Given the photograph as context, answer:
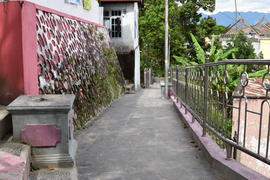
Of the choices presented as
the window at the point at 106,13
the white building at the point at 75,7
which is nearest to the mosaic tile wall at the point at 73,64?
the white building at the point at 75,7

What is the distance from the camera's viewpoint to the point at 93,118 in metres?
7.68

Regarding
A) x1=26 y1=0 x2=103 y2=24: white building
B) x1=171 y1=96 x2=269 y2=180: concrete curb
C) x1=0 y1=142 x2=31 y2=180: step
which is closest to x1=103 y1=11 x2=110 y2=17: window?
x1=26 y1=0 x2=103 y2=24: white building

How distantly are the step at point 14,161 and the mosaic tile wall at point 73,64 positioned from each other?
208 cm

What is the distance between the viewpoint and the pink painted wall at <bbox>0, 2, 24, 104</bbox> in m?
4.09

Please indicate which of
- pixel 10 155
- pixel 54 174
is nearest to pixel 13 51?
pixel 10 155

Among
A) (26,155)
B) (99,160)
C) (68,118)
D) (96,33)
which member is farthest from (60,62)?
(96,33)

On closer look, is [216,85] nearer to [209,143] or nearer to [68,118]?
[209,143]

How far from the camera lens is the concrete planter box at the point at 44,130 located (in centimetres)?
314

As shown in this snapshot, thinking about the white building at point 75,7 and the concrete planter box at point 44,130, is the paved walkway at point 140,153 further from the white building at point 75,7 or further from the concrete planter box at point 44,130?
the white building at point 75,7

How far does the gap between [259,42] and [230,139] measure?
128 feet

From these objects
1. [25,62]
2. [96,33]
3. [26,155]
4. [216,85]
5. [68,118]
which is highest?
[96,33]

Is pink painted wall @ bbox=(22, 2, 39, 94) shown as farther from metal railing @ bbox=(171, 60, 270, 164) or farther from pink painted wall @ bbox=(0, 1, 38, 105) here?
metal railing @ bbox=(171, 60, 270, 164)

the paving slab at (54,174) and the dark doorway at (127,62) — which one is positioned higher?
the dark doorway at (127,62)

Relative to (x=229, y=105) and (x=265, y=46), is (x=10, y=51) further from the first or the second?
(x=265, y=46)
